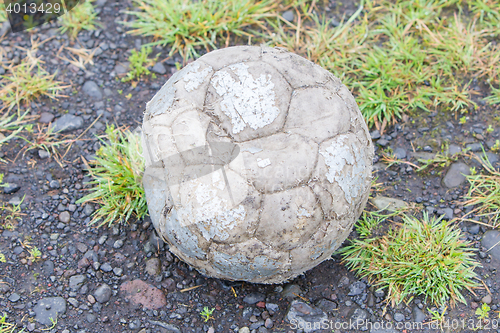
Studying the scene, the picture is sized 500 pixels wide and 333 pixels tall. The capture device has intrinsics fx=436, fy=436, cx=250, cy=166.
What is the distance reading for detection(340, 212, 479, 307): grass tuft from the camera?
2953 millimetres

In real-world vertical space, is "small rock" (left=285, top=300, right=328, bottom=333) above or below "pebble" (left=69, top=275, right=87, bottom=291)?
below

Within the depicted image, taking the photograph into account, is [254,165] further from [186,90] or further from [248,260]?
[186,90]

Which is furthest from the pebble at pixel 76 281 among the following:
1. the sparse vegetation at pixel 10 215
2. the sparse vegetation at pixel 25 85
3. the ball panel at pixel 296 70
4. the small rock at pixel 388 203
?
the small rock at pixel 388 203

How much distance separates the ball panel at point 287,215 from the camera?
2387mm

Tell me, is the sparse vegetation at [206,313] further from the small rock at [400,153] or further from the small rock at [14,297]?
the small rock at [400,153]

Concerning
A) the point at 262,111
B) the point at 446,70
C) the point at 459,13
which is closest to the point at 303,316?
the point at 262,111

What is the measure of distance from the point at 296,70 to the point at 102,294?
2.00 m

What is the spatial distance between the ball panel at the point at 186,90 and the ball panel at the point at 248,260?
85cm

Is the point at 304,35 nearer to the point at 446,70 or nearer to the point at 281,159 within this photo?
the point at 446,70

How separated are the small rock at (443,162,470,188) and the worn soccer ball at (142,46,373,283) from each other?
118 centimetres

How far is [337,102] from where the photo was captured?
8.65ft

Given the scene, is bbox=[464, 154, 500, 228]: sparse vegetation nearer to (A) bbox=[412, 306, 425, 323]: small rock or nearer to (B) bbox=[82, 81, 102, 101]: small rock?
(A) bbox=[412, 306, 425, 323]: small rock

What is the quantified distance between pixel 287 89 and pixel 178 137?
2.32 ft

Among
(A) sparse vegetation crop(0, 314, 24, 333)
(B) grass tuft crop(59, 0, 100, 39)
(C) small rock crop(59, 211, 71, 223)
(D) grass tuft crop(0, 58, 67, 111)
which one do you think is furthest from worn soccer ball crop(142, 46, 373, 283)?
(B) grass tuft crop(59, 0, 100, 39)
